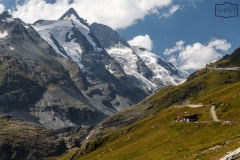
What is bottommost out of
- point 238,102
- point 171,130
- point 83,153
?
point 83,153

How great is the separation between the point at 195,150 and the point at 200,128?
81.8 ft

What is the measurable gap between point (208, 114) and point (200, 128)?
1784 cm

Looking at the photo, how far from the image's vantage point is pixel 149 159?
7981 centimetres

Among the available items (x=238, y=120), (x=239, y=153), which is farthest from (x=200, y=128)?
(x=239, y=153)

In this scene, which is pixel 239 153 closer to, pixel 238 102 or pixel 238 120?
pixel 238 120

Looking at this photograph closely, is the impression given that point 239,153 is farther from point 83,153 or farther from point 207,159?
point 83,153

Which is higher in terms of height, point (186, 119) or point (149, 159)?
point (186, 119)

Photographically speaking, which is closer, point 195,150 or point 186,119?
point 195,150

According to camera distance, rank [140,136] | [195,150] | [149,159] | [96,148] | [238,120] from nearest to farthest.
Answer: [195,150], [149,159], [238,120], [140,136], [96,148]

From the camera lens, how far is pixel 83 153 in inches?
7264

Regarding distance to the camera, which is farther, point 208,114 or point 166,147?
point 208,114

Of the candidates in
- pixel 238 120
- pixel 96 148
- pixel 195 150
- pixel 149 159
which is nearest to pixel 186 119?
pixel 238 120

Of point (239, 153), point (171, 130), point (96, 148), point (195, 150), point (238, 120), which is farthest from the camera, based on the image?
point (96, 148)

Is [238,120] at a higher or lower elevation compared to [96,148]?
higher
